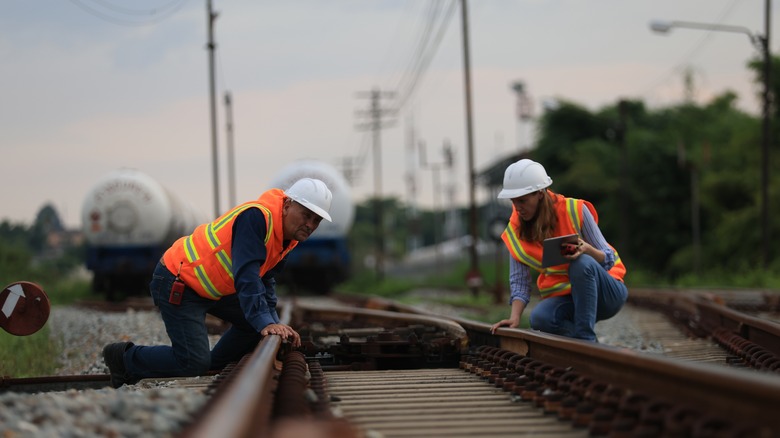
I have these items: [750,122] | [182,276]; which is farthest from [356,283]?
[182,276]

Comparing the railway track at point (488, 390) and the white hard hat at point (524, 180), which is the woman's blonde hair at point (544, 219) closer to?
the white hard hat at point (524, 180)

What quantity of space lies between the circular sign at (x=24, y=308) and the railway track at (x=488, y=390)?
1.73 metres

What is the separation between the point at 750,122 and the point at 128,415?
45098 millimetres

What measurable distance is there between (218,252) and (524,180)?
6.16ft

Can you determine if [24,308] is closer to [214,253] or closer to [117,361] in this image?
[117,361]

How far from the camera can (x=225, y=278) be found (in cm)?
637

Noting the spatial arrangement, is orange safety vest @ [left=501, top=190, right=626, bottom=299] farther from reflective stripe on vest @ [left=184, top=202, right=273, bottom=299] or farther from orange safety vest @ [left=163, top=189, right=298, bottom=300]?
reflective stripe on vest @ [left=184, top=202, right=273, bottom=299]

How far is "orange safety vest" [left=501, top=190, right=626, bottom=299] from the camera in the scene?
6.54 m

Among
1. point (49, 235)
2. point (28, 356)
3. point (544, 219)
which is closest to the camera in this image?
point (544, 219)

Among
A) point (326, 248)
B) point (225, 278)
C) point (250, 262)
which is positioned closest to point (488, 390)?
point (250, 262)

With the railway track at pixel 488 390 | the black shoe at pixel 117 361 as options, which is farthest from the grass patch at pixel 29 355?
the railway track at pixel 488 390

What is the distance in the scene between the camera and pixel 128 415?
3.85 meters

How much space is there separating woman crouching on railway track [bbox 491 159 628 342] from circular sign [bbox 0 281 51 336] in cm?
299

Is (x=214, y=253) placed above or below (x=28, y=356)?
above
